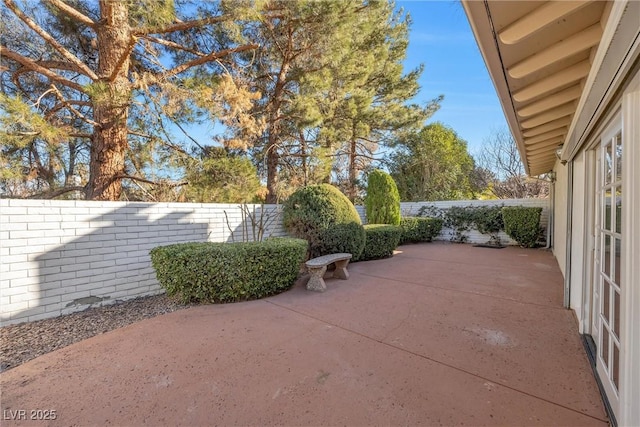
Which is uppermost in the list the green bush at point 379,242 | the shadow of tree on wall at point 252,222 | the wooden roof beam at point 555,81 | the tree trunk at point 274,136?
the tree trunk at point 274,136

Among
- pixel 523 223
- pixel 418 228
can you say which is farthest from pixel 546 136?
pixel 418 228

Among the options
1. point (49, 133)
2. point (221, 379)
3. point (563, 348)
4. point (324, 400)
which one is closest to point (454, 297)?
point (563, 348)

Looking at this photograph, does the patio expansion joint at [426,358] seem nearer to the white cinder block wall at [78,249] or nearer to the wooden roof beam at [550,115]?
the white cinder block wall at [78,249]

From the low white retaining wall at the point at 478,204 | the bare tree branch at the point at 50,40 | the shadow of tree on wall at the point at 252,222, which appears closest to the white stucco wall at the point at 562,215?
the low white retaining wall at the point at 478,204

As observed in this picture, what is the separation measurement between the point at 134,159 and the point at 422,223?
9.14 metres

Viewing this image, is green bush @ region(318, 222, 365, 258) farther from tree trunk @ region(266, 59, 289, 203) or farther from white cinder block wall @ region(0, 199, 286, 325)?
tree trunk @ region(266, 59, 289, 203)

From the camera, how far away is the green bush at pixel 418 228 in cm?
998

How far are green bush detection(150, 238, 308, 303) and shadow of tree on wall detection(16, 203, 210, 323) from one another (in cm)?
44

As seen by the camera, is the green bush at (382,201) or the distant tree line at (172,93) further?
the green bush at (382,201)

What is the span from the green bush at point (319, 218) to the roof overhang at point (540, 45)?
357 centimetres

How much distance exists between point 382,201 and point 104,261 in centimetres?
706

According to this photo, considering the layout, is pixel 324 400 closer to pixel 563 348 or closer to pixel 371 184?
pixel 563 348

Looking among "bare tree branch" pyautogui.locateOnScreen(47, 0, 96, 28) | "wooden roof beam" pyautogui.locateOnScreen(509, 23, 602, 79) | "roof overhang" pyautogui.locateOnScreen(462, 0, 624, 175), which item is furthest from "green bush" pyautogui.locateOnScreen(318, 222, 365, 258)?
"bare tree branch" pyautogui.locateOnScreen(47, 0, 96, 28)

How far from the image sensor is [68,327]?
3.21 meters
